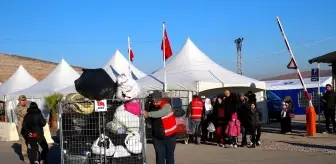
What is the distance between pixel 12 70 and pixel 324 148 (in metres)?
47.6

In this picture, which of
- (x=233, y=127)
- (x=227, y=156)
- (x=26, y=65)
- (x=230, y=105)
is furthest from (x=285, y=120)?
(x=26, y=65)

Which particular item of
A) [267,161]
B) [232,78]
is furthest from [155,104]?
[232,78]

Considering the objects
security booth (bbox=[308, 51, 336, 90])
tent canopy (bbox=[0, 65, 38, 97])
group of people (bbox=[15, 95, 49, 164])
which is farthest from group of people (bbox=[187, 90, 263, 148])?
tent canopy (bbox=[0, 65, 38, 97])

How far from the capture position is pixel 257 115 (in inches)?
563

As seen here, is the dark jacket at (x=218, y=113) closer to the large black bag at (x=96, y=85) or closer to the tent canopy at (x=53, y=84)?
the large black bag at (x=96, y=85)

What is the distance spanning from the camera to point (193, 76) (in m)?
A: 21.4

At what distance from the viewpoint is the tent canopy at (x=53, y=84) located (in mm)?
27234

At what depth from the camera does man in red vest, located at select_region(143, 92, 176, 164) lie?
327 inches

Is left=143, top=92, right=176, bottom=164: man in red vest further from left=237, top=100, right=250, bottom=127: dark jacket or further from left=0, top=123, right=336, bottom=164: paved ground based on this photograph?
left=237, top=100, right=250, bottom=127: dark jacket

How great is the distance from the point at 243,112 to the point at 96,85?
672 centimetres

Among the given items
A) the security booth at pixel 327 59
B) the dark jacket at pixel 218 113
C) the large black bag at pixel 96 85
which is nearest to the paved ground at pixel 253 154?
the dark jacket at pixel 218 113

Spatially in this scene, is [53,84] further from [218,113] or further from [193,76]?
[218,113]

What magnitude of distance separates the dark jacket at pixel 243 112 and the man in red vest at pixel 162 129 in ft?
20.3

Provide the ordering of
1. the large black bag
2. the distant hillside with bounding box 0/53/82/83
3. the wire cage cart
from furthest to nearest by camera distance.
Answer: the distant hillside with bounding box 0/53/82/83, the large black bag, the wire cage cart
